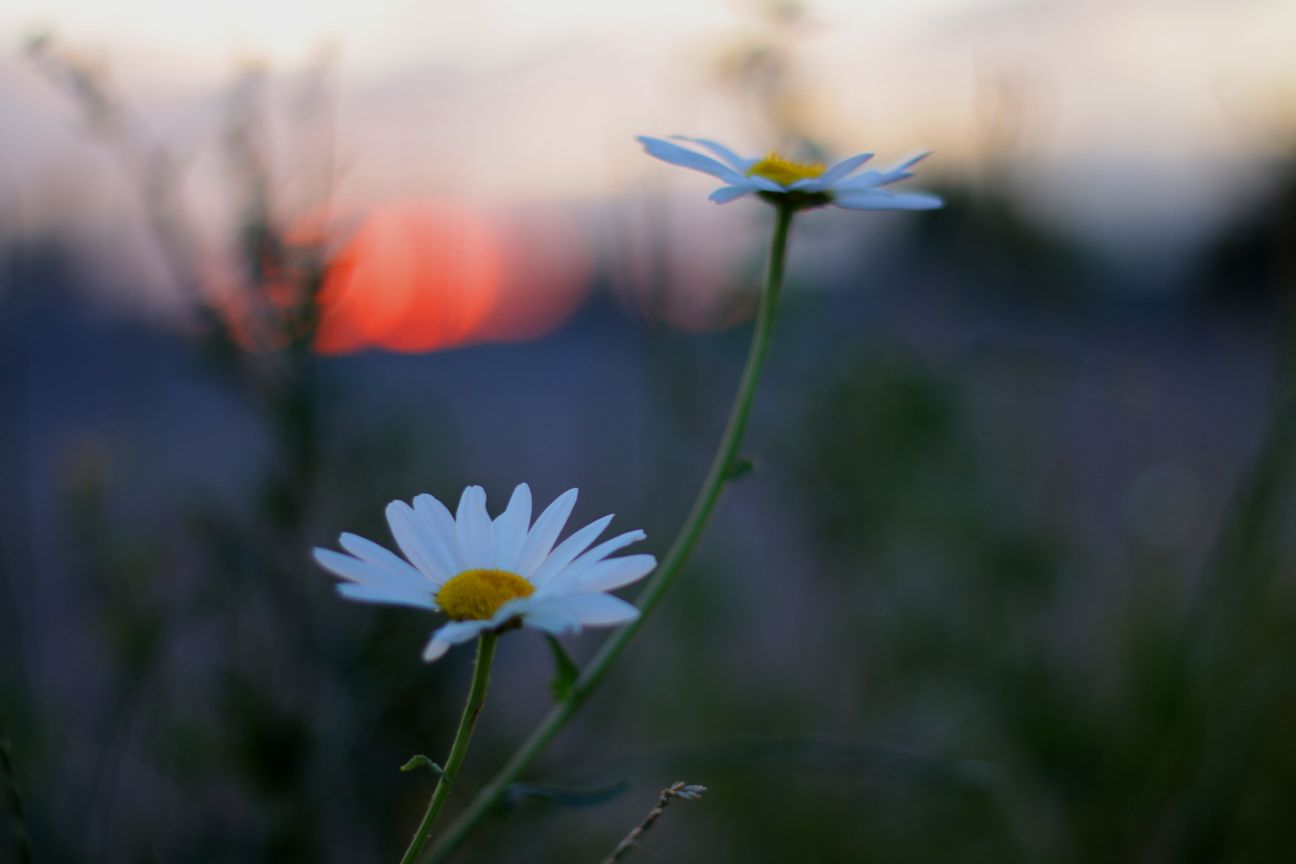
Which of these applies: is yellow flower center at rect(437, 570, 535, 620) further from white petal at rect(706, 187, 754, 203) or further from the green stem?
white petal at rect(706, 187, 754, 203)

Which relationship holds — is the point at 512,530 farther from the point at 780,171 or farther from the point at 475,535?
the point at 780,171

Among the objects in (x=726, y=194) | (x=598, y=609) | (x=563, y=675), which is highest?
(x=726, y=194)

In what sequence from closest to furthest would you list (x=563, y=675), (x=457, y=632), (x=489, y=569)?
(x=457, y=632) < (x=489, y=569) < (x=563, y=675)

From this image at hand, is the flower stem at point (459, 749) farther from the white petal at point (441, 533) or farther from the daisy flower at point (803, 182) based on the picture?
the daisy flower at point (803, 182)

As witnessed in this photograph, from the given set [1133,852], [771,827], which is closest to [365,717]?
[771,827]

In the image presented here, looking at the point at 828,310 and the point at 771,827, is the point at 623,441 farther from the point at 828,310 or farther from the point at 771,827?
the point at 771,827

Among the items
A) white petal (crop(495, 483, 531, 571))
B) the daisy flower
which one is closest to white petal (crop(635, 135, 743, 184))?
the daisy flower

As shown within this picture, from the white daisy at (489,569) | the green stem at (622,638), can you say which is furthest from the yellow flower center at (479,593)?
the green stem at (622,638)

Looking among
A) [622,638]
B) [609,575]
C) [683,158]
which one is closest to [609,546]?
[609,575]
